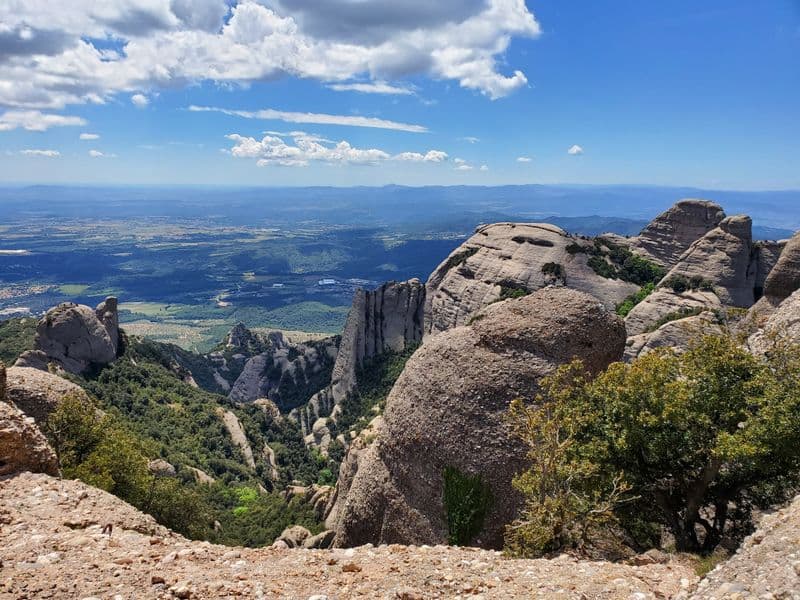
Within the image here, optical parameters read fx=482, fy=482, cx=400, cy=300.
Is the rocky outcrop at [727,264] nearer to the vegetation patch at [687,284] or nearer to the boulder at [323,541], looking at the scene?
the vegetation patch at [687,284]

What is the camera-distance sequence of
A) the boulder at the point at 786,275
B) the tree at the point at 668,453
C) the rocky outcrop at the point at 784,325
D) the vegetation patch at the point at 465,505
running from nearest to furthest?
the tree at the point at 668,453, the vegetation patch at the point at 465,505, the rocky outcrop at the point at 784,325, the boulder at the point at 786,275

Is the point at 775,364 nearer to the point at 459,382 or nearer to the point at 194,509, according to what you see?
the point at 459,382

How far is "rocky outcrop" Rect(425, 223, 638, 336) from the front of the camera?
64.7 meters

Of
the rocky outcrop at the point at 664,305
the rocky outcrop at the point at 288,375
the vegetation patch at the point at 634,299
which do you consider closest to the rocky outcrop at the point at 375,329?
the rocky outcrop at the point at 288,375

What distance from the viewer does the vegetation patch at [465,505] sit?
54.1 ft

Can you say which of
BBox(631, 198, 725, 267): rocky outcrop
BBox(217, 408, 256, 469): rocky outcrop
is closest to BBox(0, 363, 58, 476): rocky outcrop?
BBox(217, 408, 256, 469): rocky outcrop

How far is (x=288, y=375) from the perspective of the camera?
106 m

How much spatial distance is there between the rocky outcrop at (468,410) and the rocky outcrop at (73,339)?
58.8 m

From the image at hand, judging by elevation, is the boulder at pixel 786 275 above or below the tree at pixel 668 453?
above

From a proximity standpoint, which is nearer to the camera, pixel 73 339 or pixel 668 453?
pixel 668 453

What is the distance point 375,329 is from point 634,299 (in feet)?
139

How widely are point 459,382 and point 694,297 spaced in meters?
44.5

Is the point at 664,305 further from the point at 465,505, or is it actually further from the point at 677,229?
the point at 465,505

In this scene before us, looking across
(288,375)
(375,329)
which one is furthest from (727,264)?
(288,375)
